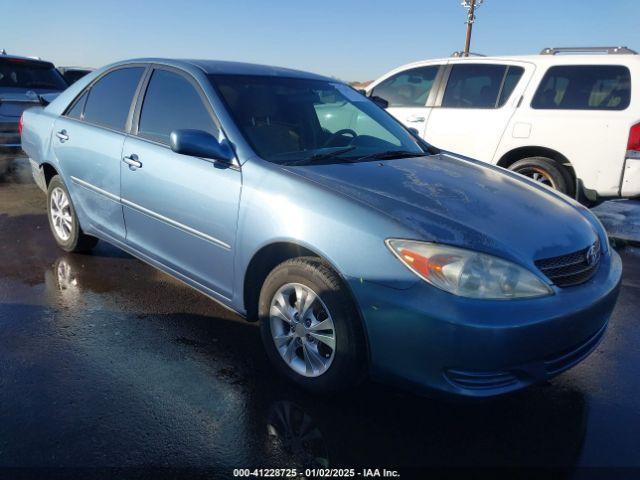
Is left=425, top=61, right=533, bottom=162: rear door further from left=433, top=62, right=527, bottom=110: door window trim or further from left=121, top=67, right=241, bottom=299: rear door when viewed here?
left=121, top=67, right=241, bottom=299: rear door

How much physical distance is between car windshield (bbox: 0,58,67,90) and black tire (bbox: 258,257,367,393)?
7.80 m

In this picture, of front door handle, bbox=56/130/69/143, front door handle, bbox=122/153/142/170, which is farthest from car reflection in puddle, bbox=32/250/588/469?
A: front door handle, bbox=56/130/69/143

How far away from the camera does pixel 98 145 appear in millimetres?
3832

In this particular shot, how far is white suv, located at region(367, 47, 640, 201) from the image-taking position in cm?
548

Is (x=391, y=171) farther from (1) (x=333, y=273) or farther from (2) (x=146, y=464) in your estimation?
(2) (x=146, y=464)

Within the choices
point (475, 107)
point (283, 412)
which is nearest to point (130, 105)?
point (283, 412)

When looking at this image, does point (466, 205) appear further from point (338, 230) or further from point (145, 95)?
point (145, 95)

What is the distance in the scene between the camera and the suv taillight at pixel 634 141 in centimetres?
530

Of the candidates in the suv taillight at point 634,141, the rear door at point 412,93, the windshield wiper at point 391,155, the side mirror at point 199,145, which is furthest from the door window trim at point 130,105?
the suv taillight at point 634,141

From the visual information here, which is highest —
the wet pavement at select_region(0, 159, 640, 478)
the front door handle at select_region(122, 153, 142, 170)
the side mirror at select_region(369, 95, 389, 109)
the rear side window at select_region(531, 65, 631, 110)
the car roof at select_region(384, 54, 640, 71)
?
the car roof at select_region(384, 54, 640, 71)

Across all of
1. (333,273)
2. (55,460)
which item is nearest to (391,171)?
(333,273)

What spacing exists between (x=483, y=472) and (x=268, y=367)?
4.12ft

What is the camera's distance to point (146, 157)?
3.37 metres

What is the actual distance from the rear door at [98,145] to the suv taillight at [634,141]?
4726 mm
